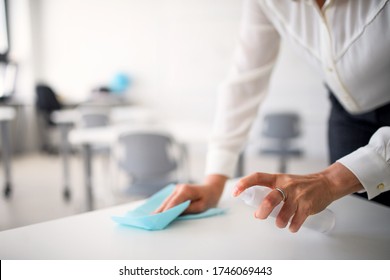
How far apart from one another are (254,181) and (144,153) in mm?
1585

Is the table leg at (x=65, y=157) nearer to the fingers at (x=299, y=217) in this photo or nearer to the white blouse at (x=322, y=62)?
the white blouse at (x=322, y=62)

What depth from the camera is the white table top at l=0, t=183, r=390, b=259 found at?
0.56 metres

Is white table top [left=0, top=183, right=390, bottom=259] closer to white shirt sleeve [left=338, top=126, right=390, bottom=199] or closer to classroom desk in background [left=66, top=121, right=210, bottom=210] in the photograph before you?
white shirt sleeve [left=338, top=126, right=390, bottom=199]

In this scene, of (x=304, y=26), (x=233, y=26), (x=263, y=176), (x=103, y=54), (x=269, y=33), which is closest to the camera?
(x=263, y=176)

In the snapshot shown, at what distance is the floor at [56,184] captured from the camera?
8.78 ft

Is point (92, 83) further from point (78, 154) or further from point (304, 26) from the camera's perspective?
point (304, 26)

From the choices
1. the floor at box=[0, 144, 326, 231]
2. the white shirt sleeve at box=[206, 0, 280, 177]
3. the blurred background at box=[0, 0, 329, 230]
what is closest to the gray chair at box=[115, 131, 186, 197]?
the floor at box=[0, 144, 326, 231]

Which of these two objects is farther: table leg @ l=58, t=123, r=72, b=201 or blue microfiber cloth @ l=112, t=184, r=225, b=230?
table leg @ l=58, t=123, r=72, b=201

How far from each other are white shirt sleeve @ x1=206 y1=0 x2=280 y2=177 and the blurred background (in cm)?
Answer: 306

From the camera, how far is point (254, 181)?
0.58 meters

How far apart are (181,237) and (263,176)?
0.60 ft

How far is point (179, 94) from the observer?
17.6ft

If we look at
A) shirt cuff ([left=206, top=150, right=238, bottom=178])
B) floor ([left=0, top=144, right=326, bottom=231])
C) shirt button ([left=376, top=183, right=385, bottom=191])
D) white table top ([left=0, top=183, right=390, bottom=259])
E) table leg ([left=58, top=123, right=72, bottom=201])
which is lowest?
floor ([left=0, top=144, right=326, bottom=231])
